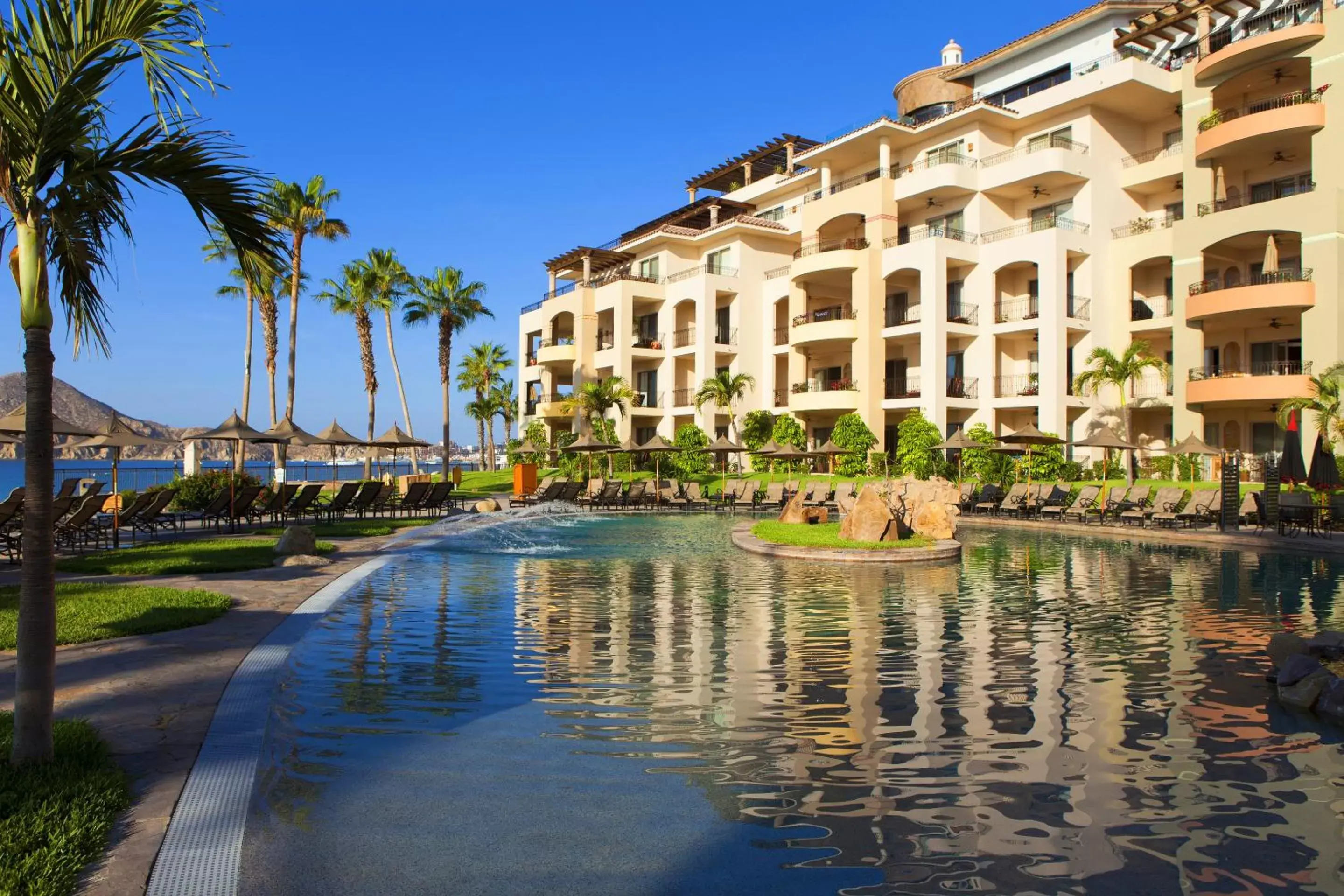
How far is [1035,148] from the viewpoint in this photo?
35344 mm

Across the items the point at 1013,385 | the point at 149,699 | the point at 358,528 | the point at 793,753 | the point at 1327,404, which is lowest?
the point at 793,753

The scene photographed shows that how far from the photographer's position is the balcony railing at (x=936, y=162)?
3597 centimetres

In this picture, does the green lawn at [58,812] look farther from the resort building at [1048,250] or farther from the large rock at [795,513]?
the resort building at [1048,250]

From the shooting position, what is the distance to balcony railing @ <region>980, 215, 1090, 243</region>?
34281 millimetres

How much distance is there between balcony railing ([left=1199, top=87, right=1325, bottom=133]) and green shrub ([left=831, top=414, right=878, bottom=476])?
51.1 feet

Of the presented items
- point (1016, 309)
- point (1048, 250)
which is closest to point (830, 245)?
point (1016, 309)

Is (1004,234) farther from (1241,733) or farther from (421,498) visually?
(1241,733)

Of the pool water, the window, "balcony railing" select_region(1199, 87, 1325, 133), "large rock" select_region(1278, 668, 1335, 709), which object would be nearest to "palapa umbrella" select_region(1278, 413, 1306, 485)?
the pool water

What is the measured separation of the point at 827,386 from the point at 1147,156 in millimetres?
15663

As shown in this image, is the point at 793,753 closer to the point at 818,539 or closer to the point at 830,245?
the point at 818,539

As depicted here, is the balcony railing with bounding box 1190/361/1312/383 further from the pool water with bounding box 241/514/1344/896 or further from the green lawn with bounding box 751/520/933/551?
the pool water with bounding box 241/514/1344/896

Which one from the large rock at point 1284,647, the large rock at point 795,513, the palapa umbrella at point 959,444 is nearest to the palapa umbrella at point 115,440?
the large rock at point 795,513

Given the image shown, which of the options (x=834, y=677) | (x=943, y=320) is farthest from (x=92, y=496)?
(x=943, y=320)

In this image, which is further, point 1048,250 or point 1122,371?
point 1048,250
